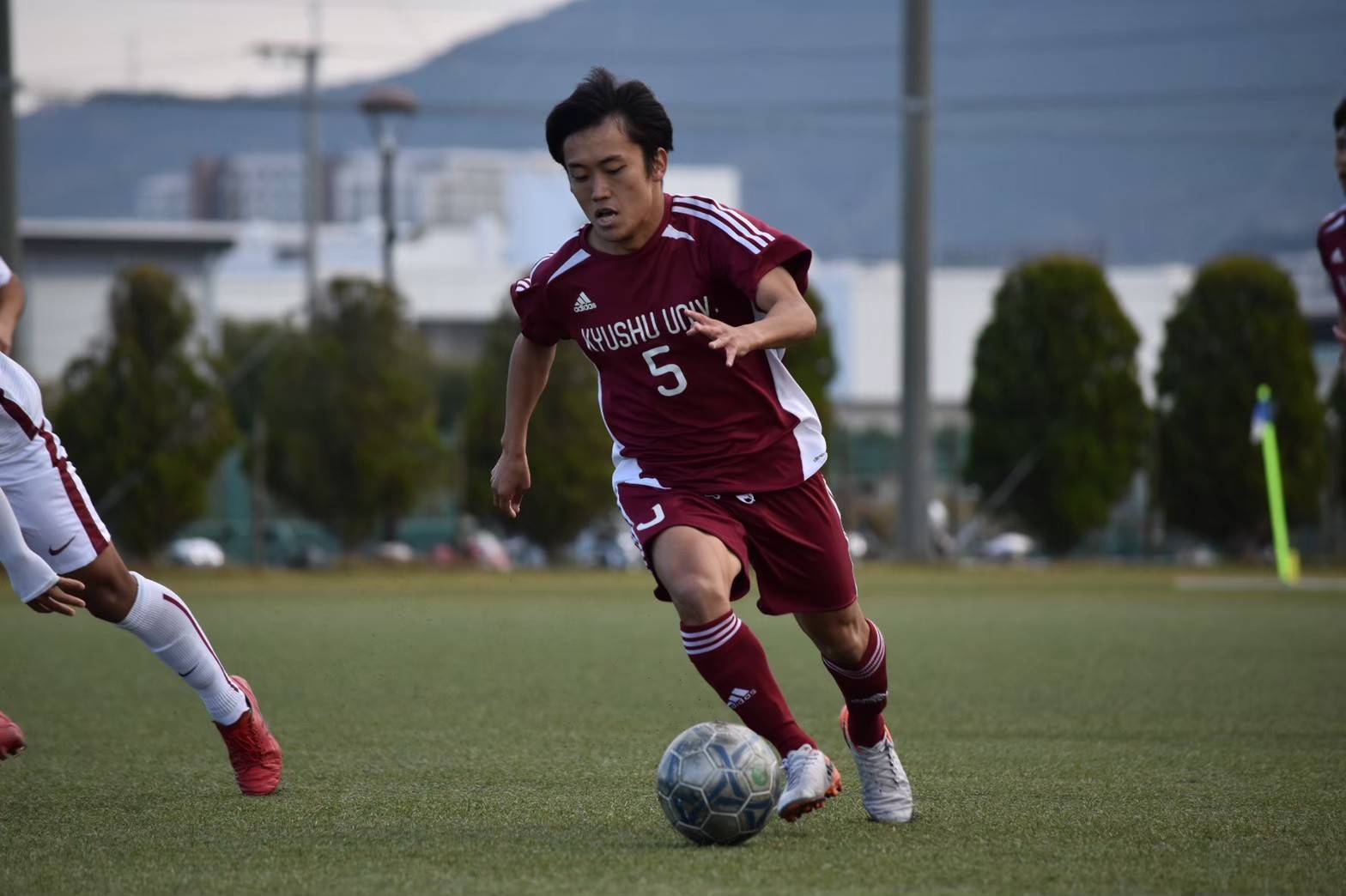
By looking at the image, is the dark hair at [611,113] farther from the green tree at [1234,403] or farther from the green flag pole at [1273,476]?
the green tree at [1234,403]

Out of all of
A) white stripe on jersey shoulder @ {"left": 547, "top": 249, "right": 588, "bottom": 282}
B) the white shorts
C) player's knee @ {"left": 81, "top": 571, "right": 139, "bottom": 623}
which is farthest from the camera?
player's knee @ {"left": 81, "top": 571, "right": 139, "bottom": 623}

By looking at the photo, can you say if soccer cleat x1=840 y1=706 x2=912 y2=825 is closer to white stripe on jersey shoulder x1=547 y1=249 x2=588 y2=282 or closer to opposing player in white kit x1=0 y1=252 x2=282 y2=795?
white stripe on jersey shoulder x1=547 y1=249 x2=588 y2=282

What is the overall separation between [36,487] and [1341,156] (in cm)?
404

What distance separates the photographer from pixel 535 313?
5199 mm

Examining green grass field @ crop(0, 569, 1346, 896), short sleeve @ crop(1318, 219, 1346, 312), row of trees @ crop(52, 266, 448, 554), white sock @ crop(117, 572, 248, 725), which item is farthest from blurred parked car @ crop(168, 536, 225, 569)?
short sleeve @ crop(1318, 219, 1346, 312)

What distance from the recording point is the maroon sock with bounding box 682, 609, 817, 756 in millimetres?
4719

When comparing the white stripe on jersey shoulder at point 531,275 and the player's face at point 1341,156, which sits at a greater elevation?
the player's face at point 1341,156

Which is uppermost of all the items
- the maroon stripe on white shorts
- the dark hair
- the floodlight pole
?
the floodlight pole

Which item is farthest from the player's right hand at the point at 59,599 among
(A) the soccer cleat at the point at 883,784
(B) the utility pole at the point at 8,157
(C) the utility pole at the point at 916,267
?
(C) the utility pole at the point at 916,267

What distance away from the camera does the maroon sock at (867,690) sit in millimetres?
5109

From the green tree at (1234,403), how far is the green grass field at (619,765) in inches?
519

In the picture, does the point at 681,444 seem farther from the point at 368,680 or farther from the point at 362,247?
the point at 362,247

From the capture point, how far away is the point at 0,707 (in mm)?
8188

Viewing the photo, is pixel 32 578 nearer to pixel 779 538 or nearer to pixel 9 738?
pixel 9 738
